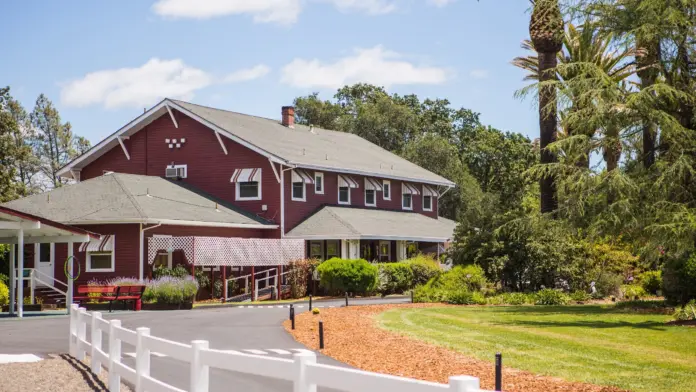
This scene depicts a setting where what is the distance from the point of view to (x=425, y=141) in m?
70.8

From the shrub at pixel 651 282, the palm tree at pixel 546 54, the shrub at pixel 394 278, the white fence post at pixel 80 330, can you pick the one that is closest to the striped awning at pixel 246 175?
the shrub at pixel 394 278

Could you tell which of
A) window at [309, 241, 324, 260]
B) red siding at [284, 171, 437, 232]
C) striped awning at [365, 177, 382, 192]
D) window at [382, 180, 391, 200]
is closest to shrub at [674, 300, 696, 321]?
red siding at [284, 171, 437, 232]

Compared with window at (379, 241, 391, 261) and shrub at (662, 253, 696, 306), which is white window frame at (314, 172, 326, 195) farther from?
shrub at (662, 253, 696, 306)

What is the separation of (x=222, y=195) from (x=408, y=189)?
44.3 ft

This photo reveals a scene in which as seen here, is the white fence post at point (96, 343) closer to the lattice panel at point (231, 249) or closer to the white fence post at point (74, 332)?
the white fence post at point (74, 332)

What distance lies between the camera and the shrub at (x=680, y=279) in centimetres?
2459

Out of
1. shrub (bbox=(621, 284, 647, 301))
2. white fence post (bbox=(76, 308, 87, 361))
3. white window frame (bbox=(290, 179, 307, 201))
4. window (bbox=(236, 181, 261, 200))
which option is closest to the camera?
white fence post (bbox=(76, 308, 87, 361))

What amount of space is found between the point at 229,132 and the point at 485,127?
44842 millimetres

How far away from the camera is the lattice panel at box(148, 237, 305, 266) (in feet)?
122

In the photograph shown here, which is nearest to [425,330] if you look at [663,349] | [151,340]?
[663,349]

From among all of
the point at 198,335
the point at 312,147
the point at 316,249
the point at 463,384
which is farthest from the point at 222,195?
the point at 463,384

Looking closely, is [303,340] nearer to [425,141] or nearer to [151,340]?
[151,340]

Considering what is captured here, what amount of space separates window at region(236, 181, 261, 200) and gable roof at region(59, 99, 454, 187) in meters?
2.00

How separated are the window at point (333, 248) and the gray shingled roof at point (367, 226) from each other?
61.1 inches
